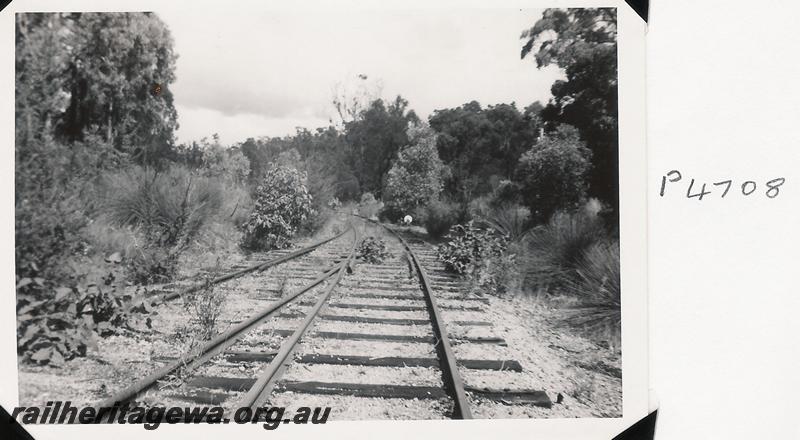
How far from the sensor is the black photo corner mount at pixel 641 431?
270 centimetres

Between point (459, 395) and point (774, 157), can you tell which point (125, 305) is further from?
point (774, 157)

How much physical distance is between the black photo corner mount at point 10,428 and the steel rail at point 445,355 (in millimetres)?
2721

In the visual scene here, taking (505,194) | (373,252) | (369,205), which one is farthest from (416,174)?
(373,252)

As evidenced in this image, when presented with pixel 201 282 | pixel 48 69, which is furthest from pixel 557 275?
pixel 48 69

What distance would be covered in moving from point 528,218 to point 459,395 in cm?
138

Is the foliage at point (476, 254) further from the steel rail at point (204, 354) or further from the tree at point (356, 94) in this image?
the steel rail at point (204, 354)

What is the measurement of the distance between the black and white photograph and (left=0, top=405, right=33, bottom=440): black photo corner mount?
0.08 meters

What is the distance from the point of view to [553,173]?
2879mm

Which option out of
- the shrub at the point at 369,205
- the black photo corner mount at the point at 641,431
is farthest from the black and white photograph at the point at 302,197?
the shrub at the point at 369,205

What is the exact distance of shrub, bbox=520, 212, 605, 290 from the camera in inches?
113

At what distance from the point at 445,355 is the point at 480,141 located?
153cm

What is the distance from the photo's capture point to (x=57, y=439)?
2568mm

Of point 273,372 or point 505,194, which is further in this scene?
point 505,194

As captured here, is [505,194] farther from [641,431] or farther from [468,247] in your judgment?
[641,431]
